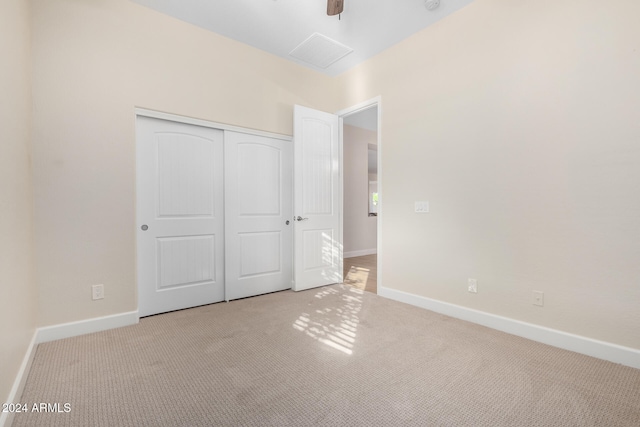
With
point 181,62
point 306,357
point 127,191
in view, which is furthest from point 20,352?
point 181,62

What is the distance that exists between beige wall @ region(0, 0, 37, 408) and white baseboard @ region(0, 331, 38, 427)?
0.04 meters

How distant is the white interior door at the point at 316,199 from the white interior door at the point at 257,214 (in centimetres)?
20

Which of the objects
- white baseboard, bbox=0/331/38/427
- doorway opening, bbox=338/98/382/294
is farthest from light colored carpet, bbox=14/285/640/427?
doorway opening, bbox=338/98/382/294

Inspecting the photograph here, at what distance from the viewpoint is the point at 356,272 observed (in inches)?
183

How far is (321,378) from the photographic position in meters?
1.71

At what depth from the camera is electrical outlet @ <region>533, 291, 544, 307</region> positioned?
2188mm

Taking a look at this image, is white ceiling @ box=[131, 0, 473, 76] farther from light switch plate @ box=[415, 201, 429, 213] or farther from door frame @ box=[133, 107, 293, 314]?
light switch plate @ box=[415, 201, 429, 213]

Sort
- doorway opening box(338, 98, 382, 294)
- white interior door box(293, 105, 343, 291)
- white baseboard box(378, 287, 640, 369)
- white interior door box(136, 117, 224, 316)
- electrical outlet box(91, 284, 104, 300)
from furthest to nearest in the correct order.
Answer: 1. doorway opening box(338, 98, 382, 294)
2. white interior door box(293, 105, 343, 291)
3. white interior door box(136, 117, 224, 316)
4. electrical outlet box(91, 284, 104, 300)
5. white baseboard box(378, 287, 640, 369)

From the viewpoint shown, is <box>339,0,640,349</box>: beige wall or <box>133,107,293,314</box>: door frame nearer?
<box>339,0,640,349</box>: beige wall

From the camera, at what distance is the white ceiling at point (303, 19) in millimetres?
2619

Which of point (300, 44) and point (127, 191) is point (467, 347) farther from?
point (300, 44)

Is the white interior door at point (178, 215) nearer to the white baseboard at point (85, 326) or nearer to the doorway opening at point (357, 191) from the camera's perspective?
the white baseboard at point (85, 326)

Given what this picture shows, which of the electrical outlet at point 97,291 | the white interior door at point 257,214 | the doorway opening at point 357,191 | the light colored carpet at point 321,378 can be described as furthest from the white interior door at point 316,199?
the electrical outlet at point 97,291

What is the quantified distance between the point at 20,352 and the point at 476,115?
3831 millimetres
